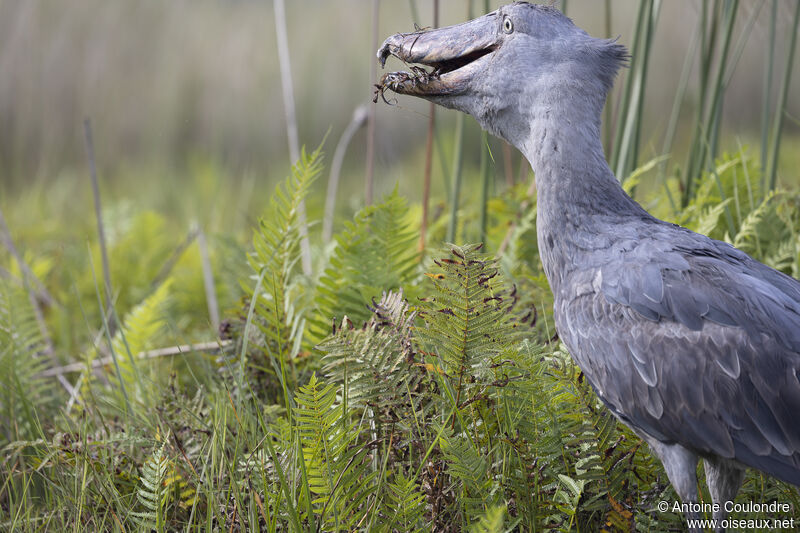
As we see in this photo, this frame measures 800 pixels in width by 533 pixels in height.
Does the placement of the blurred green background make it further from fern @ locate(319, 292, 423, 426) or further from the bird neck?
the bird neck

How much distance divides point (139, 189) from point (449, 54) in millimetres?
4627

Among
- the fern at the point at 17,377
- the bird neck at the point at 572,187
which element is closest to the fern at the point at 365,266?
the bird neck at the point at 572,187

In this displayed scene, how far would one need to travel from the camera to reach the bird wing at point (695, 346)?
5.59 ft

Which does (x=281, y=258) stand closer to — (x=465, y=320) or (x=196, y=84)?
(x=465, y=320)

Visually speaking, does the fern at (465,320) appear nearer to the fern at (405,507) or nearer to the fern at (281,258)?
the fern at (405,507)

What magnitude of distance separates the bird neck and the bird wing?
90mm

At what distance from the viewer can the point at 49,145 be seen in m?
6.58

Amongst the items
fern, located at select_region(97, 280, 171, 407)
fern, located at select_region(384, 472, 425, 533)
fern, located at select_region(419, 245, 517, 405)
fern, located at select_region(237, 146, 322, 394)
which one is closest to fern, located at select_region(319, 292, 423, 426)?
fern, located at select_region(419, 245, 517, 405)

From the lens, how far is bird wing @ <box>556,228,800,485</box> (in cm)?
170

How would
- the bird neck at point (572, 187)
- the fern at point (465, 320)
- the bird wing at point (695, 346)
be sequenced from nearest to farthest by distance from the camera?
the bird wing at point (695, 346)
the bird neck at point (572, 187)
the fern at point (465, 320)

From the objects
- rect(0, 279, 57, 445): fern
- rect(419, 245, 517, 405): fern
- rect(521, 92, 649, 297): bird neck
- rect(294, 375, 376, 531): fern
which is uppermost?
rect(521, 92, 649, 297): bird neck

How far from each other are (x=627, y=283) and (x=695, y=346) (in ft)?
0.67

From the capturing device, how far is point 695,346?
5.76 feet

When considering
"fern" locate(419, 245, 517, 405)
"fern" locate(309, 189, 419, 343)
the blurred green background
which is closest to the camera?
"fern" locate(419, 245, 517, 405)
